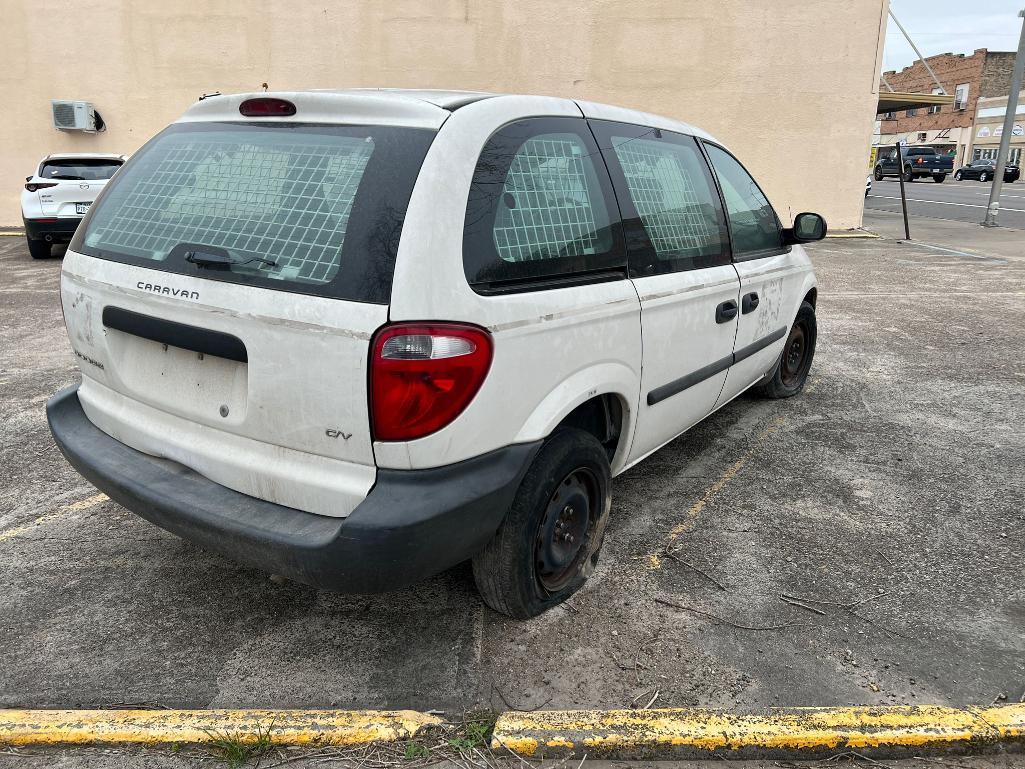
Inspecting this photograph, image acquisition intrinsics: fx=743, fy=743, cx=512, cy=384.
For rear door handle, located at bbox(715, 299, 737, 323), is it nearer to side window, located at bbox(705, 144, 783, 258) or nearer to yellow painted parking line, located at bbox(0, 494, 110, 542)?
side window, located at bbox(705, 144, 783, 258)

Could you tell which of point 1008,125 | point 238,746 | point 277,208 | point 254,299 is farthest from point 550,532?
point 1008,125

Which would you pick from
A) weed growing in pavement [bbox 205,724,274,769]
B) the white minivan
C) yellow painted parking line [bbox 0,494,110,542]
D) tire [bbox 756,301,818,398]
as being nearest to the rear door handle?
the white minivan

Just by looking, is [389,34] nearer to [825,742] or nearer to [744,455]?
[744,455]

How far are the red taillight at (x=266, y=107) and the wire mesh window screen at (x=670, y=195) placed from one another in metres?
1.25

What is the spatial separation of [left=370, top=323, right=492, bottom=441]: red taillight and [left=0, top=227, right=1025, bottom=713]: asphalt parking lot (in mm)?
926

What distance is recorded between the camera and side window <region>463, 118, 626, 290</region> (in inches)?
87.0

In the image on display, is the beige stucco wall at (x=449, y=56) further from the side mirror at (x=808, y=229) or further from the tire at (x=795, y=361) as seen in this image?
the side mirror at (x=808, y=229)

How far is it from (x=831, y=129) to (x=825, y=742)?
53.4 ft

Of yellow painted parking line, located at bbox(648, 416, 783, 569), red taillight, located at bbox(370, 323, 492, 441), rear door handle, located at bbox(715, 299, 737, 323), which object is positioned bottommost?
yellow painted parking line, located at bbox(648, 416, 783, 569)

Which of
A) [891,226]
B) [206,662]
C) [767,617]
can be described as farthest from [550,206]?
[891,226]

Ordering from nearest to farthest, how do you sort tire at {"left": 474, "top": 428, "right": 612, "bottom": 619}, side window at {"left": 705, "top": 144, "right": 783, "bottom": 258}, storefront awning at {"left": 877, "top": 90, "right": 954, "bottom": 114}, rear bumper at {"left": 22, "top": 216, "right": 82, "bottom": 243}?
tire at {"left": 474, "top": 428, "right": 612, "bottom": 619}, side window at {"left": 705, "top": 144, "right": 783, "bottom": 258}, rear bumper at {"left": 22, "top": 216, "right": 82, "bottom": 243}, storefront awning at {"left": 877, "top": 90, "right": 954, "bottom": 114}

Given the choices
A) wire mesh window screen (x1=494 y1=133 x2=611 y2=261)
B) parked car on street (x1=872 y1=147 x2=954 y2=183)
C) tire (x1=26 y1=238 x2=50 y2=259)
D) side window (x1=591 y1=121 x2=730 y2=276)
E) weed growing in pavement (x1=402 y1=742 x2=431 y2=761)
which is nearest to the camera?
weed growing in pavement (x1=402 y1=742 x2=431 y2=761)

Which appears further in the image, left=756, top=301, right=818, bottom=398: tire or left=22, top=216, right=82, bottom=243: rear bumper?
left=22, top=216, right=82, bottom=243: rear bumper

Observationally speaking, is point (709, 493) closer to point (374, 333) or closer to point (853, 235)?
point (374, 333)
